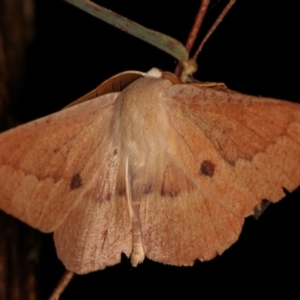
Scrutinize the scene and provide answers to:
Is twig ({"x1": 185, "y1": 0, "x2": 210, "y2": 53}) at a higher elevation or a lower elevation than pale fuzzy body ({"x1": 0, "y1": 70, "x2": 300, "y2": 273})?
higher

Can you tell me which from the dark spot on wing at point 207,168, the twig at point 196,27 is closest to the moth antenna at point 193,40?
the twig at point 196,27

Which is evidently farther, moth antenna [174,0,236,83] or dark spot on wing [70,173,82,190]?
dark spot on wing [70,173,82,190]

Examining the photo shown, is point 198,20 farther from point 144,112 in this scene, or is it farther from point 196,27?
point 144,112

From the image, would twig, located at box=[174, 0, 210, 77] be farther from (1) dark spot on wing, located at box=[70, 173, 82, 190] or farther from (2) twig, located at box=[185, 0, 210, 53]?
(1) dark spot on wing, located at box=[70, 173, 82, 190]

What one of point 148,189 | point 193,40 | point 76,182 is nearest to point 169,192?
point 148,189

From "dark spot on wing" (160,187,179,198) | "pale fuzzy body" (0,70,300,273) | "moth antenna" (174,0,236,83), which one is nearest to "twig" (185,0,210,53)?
"moth antenna" (174,0,236,83)

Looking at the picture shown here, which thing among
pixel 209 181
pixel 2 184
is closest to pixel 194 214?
pixel 209 181

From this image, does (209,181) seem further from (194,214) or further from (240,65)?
(240,65)
